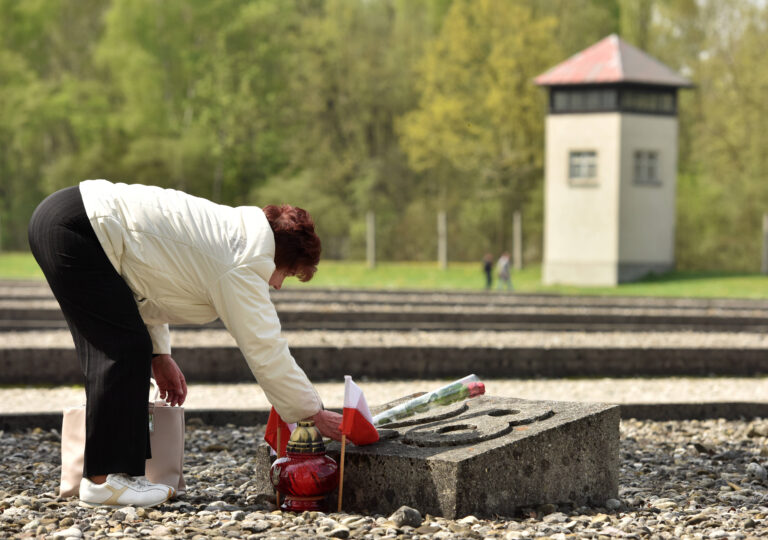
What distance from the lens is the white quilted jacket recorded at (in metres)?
4.66

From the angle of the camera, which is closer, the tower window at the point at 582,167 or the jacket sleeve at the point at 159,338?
the jacket sleeve at the point at 159,338

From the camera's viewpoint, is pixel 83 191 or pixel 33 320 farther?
pixel 33 320

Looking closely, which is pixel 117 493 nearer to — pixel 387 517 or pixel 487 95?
pixel 387 517

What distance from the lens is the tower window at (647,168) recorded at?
30.0m

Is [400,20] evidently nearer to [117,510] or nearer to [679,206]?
[679,206]

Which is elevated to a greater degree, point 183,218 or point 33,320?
point 183,218

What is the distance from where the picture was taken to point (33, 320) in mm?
14695

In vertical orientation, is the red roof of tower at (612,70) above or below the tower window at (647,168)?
above

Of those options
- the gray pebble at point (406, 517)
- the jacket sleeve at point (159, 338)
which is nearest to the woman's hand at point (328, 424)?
the gray pebble at point (406, 517)

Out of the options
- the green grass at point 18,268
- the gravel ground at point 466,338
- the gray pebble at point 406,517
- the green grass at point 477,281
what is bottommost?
the green grass at point 477,281

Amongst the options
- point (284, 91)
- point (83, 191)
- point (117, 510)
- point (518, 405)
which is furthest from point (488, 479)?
point (284, 91)

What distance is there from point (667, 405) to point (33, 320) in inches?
378

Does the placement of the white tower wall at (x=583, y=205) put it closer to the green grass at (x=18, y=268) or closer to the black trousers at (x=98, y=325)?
the green grass at (x=18, y=268)

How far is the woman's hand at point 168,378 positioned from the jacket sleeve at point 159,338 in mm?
38
